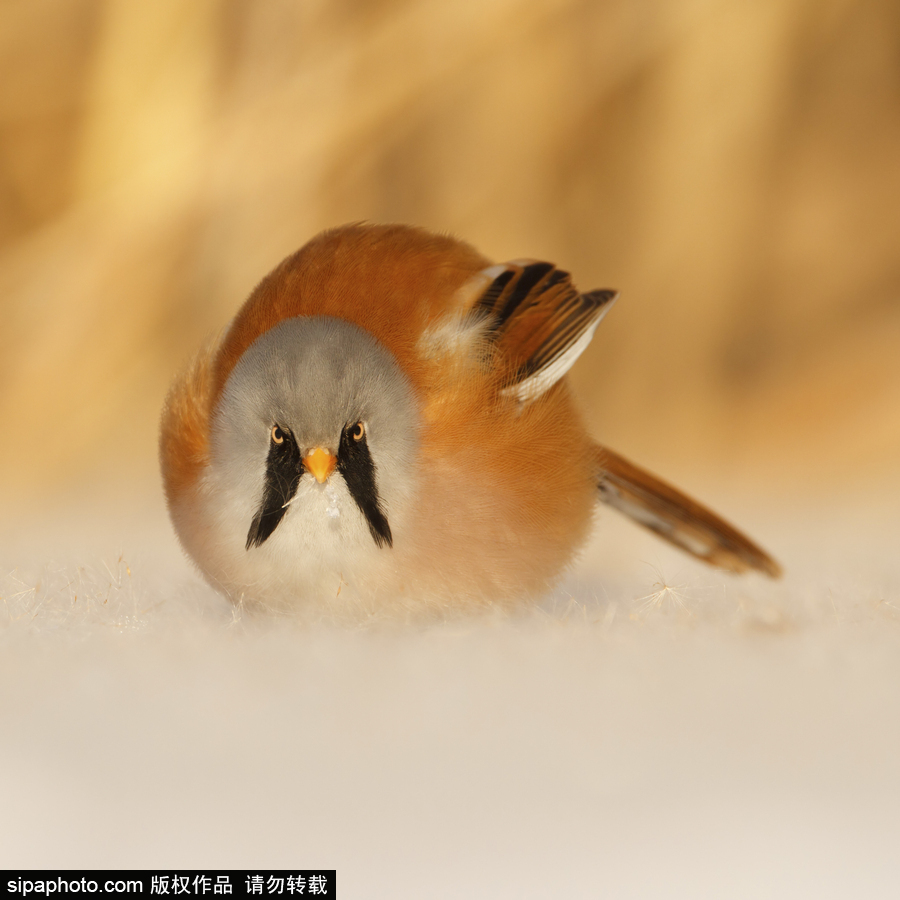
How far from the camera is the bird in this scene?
1557 millimetres

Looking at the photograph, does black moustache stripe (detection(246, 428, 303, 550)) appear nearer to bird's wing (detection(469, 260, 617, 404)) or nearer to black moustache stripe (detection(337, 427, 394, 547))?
black moustache stripe (detection(337, 427, 394, 547))

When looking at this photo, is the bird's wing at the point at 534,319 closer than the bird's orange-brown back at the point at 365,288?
No

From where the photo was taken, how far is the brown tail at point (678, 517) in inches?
82.1

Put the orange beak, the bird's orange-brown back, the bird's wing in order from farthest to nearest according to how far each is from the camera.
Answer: the bird's wing → the bird's orange-brown back → the orange beak

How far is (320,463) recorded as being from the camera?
150 cm

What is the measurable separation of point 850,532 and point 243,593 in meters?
1.52

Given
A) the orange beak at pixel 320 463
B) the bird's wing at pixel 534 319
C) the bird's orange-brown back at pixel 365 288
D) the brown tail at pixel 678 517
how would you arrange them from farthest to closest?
1. the brown tail at pixel 678 517
2. the bird's wing at pixel 534 319
3. the bird's orange-brown back at pixel 365 288
4. the orange beak at pixel 320 463

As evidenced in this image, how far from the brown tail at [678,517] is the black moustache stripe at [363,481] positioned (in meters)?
0.64

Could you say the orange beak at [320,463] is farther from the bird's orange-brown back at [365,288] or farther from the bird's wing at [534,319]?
the bird's wing at [534,319]

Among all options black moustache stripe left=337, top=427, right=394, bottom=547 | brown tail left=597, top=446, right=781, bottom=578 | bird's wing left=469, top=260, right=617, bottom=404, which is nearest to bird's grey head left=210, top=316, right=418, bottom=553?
black moustache stripe left=337, top=427, right=394, bottom=547

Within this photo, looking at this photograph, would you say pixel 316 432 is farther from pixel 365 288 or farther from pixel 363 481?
pixel 365 288

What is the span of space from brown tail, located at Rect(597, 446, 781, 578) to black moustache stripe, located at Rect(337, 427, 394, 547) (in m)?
0.64

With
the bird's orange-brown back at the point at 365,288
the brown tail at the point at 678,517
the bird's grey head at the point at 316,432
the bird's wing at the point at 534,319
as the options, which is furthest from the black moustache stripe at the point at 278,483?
the brown tail at the point at 678,517

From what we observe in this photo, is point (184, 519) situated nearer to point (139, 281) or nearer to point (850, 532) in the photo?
point (850, 532)
